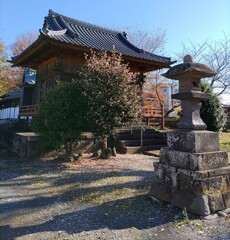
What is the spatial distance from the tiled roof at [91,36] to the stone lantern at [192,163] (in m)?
7.19

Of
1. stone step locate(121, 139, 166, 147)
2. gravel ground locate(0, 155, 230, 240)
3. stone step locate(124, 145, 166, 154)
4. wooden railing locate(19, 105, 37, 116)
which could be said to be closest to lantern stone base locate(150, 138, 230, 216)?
gravel ground locate(0, 155, 230, 240)

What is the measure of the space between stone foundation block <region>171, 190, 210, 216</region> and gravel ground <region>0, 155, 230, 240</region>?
0.10 m

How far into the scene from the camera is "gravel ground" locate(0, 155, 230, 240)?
3.04 meters

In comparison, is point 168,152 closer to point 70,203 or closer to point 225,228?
point 225,228

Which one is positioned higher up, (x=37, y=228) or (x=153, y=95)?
(x=153, y=95)

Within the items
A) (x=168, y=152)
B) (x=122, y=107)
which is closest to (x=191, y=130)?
(x=168, y=152)

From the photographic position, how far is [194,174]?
3.69 m

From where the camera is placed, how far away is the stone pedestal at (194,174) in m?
3.61

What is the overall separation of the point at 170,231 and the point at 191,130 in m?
1.72

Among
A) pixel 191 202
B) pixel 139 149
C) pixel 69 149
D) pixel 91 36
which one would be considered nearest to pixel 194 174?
pixel 191 202

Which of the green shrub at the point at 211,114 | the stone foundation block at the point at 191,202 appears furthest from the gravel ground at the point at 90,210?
the green shrub at the point at 211,114

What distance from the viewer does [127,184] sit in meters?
5.31

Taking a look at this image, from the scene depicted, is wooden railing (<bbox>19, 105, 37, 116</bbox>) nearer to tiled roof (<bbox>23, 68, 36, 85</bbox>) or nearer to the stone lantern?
tiled roof (<bbox>23, 68, 36, 85</bbox>)

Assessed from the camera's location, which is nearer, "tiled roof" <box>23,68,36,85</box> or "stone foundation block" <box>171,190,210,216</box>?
"stone foundation block" <box>171,190,210,216</box>
